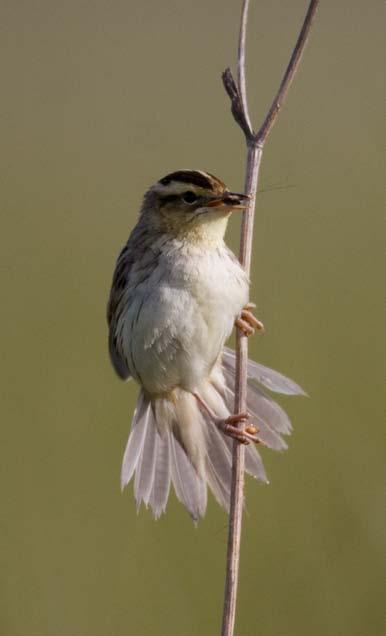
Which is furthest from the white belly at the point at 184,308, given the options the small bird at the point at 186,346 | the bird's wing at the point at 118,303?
the bird's wing at the point at 118,303

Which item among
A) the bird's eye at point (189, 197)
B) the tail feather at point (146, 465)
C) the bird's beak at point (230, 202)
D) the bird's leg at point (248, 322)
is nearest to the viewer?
the bird's beak at point (230, 202)

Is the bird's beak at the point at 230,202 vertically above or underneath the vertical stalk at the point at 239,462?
above

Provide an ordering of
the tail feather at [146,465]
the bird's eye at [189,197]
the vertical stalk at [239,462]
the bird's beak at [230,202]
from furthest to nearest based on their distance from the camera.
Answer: the tail feather at [146,465] → the bird's eye at [189,197] → the bird's beak at [230,202] → the vertical stalk at [239,462]

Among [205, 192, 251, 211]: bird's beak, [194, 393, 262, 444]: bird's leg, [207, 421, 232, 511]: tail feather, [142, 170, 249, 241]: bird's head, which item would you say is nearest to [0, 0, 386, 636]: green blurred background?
[207, 421, 232, 511]: tail feather

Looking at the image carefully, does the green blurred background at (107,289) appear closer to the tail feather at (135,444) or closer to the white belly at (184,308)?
the tail feather at (135,444)

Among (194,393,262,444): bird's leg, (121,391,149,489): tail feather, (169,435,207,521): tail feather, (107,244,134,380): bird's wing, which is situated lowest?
(169,435,207,521): tail feather

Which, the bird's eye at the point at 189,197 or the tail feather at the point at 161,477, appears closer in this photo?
the bird's eye at the point at 189,197

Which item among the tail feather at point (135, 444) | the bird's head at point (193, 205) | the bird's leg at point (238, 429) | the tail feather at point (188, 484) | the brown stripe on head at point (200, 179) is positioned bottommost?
the tail feather at point (188, 484)

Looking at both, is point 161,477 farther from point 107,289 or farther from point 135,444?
point 107,289

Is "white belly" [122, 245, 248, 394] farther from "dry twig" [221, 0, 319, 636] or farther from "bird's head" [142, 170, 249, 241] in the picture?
"dry twig" [221, 0, 319, 636]
